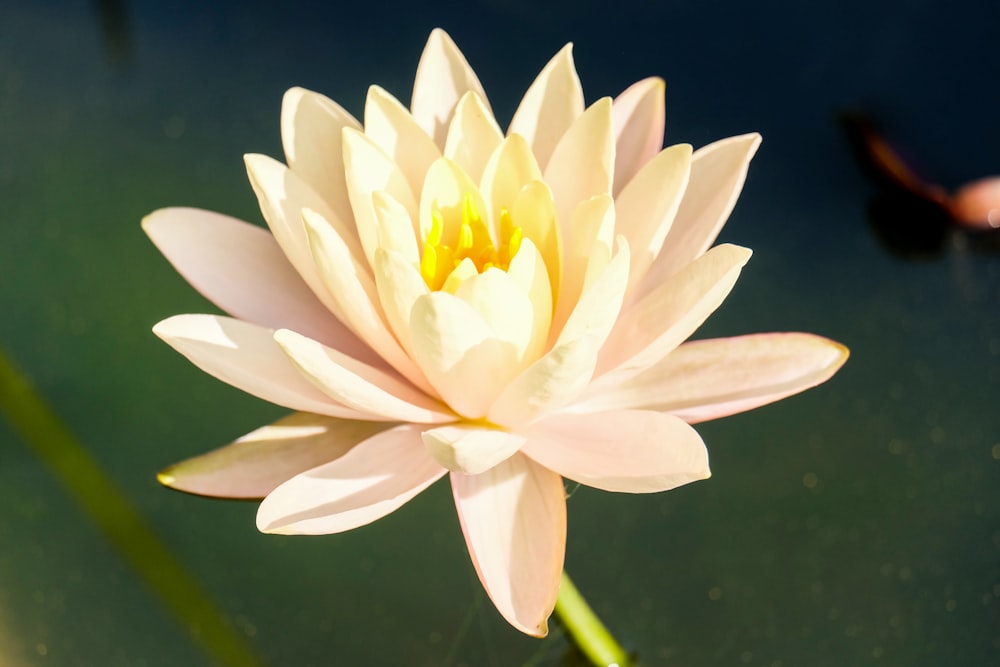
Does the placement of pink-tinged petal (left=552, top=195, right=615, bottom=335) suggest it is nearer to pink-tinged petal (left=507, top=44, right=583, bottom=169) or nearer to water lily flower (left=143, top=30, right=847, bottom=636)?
water lily flower (left=143, top=30, right=847, bottom=636)

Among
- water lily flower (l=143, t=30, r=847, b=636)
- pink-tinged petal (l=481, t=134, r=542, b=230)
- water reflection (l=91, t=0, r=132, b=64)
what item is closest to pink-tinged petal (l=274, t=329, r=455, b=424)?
water lily flower (l=143, t=30, r=847, b=636)

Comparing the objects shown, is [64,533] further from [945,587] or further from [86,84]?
[945,587]

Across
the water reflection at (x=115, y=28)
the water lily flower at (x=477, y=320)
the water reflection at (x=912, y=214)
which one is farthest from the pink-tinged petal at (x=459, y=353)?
the water reflection at (x=115, y=28)

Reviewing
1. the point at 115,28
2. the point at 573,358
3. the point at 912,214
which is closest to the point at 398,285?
the point at 573,358

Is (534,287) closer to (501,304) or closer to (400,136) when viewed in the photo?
(501,304)

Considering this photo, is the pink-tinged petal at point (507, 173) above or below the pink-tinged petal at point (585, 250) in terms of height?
above

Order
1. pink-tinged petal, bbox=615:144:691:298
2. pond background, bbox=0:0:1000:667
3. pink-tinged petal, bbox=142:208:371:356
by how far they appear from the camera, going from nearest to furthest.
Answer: pink-tinged petal, bbox=615:144:691:298 → pink-tinged petal, bbox=142:208:371:356 → pond background, bbox=0:0:1000:667

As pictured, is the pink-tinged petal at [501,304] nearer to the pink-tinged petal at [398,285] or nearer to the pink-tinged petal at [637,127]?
the pink-tinged petal at [398,285]
